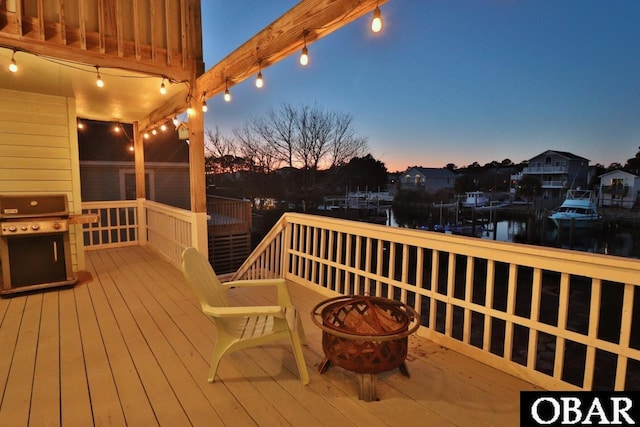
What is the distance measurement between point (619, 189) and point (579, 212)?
3.30 meters

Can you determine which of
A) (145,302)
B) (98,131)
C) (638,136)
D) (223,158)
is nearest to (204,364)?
(145,302)

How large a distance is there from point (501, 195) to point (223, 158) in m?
33.1

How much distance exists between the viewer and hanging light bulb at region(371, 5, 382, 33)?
1998mm

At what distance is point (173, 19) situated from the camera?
4.03 meters

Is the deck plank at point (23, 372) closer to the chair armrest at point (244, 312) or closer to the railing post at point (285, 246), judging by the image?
the chair armrest at point (244, 312)

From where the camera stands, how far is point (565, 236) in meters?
28.5

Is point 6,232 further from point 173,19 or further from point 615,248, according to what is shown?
point 615,248

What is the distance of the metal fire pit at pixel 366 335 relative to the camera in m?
1.79

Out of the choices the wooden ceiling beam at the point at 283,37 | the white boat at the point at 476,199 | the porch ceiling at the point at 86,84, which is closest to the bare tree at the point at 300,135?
the porch ceiling at the point at 86,84

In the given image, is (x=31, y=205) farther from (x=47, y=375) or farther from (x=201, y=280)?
(x=201, y=280)

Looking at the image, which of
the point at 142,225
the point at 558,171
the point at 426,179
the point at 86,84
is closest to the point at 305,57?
the point at 86,84

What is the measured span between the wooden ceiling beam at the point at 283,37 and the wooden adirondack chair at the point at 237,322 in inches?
73.3

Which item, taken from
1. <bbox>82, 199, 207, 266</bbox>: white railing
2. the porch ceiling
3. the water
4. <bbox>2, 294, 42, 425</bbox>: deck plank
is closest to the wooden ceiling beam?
the porch ceiling

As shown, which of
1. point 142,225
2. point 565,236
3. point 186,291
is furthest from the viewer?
point 565,236
